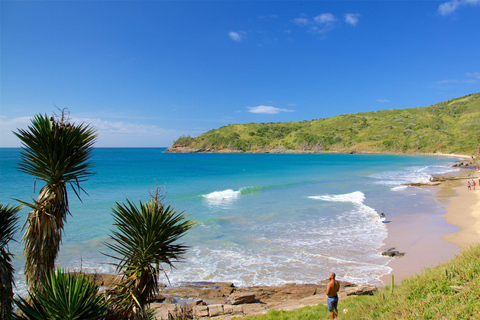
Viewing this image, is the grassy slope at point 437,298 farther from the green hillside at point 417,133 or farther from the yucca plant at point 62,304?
the green hillside at point 417,133

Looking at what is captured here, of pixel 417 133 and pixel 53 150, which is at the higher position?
pixel 417 133

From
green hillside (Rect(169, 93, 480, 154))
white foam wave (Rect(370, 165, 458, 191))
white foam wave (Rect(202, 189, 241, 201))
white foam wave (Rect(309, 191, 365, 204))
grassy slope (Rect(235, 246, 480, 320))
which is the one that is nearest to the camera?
grassy slope (Rect(235, 246, 480, 320))

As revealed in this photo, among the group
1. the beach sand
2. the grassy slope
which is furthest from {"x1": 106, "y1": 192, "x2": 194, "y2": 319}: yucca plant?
the beach sand

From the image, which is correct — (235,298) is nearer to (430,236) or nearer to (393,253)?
(393,253)

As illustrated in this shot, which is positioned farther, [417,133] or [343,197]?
[417,133]

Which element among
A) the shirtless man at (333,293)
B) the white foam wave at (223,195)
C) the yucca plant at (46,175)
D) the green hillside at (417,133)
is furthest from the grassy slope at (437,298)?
the green hillside at (417,133)

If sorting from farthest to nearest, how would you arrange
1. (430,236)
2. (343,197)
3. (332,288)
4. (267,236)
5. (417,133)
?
(417,133) → (343,197) → (267,236) → (430,236) → (332,288)

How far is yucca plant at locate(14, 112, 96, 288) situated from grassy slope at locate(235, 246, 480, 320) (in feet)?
22.4

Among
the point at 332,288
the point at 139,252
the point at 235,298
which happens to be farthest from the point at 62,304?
the point at 235,298

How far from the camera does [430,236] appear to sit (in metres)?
17.3

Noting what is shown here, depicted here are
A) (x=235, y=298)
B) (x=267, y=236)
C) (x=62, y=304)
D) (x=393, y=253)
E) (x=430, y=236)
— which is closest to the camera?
(x=62, y=304)

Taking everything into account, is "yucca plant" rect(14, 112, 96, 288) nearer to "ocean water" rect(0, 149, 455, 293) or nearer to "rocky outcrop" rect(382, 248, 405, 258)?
"ocean water" rect(0, 149, 455, 293)

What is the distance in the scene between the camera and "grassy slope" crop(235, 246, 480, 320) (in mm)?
5184

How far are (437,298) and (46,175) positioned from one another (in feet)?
27.2
